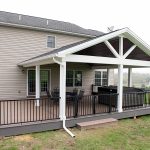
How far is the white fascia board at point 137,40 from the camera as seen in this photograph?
9.95m

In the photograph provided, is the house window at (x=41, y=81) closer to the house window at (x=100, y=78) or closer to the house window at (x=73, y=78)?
the house window at (x=73, y=78)

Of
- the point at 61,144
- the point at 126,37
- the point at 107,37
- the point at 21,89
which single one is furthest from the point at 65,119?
the point at 21,89

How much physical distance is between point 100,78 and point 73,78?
3.37 metres

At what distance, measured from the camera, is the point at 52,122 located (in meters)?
7.87

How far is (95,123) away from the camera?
8523 mm

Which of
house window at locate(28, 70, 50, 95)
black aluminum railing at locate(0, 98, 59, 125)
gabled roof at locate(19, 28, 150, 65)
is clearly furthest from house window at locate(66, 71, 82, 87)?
gabled roof at locate(19, 28, 150, 65)

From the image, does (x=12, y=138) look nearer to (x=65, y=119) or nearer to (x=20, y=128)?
(x=20, y=128)

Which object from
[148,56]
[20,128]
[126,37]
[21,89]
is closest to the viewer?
[20,128]

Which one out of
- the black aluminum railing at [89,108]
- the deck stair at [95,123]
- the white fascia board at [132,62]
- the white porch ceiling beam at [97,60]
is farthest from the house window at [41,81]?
the deck stair at [95,123]

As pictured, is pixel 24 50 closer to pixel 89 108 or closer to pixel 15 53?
pixel 15 53

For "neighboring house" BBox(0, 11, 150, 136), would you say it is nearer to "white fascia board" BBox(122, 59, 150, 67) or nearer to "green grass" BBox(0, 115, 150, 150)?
"white fascia board" BBox(122, 59, 150, 67)

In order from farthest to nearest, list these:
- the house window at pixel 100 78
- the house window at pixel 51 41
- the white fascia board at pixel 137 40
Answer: the house window at pixel 100 78 → the house window at pixel 51 41 → the white fascia board at pixel 137 40

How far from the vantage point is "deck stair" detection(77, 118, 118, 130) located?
8195 millimetres

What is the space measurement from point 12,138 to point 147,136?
4977mm
